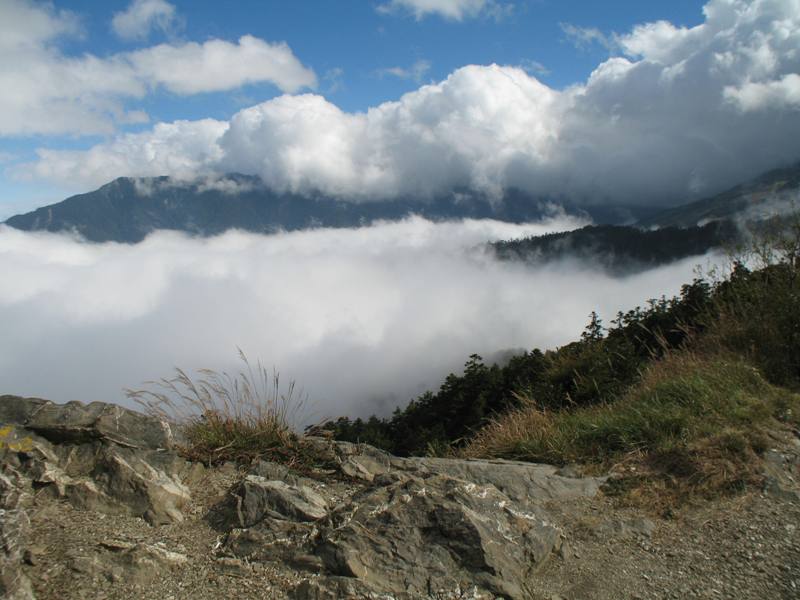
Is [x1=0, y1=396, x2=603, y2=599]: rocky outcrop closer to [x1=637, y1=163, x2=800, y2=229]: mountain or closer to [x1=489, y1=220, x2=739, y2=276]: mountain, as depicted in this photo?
[x1=637, y1=163, x2=800, y2=229]: mountain

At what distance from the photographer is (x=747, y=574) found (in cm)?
387

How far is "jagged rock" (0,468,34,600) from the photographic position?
10.1 ft

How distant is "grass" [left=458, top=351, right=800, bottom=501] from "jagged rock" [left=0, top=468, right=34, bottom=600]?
179 inches

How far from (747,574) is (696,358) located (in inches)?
Answer: 172

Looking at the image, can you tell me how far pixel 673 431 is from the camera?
5801 mm

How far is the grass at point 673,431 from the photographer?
515cm

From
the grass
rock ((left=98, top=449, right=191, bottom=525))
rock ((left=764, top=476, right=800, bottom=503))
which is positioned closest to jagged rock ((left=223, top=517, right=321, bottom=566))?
rock ((left=98, top=449, right=191, bottom=525))

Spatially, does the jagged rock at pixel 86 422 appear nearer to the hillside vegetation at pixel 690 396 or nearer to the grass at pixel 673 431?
Result: the hillside vegetation at pixel 690 396

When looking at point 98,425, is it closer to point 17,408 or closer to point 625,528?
point 17,408

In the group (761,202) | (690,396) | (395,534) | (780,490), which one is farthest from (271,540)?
(761,202)

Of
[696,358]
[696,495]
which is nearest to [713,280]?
[696,358]

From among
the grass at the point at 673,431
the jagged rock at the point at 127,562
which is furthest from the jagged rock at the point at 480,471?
the jagged rock at the point at 127,562

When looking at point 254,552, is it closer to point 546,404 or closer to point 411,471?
point 411,471

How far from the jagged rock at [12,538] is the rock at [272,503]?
135 centimetres
